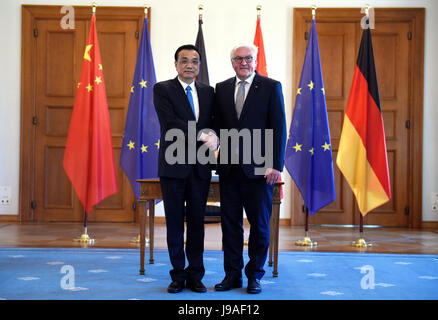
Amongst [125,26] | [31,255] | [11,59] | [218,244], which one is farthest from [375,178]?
[11,59]

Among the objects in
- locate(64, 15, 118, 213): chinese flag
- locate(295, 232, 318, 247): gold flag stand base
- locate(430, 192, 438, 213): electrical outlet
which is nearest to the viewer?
locate(295, 232, 318, 247): gold flag stand base

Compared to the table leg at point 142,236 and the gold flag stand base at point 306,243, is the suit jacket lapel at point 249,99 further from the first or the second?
the gold flag stand base at point 306,243

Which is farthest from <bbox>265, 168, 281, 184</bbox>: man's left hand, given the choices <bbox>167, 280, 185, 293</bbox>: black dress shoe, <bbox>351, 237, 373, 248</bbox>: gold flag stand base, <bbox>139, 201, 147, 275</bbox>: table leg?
<bbox>351, 237, 373, 248</bbox>: gold flag stand base

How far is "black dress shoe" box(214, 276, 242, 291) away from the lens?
10.1 ft

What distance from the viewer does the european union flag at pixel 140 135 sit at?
5.25m

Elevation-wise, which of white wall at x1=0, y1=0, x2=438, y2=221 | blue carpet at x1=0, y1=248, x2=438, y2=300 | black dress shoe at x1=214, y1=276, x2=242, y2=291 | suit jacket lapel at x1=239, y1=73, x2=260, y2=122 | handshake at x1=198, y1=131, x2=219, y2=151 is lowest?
blue carpet at x1=0, y1=248, x2=438, y2=300

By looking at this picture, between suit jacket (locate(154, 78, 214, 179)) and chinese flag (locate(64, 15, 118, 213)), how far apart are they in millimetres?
2287

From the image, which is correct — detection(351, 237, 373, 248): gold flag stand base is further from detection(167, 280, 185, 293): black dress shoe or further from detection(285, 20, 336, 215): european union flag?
detection(167, 280, 185, 293): black dress shoe

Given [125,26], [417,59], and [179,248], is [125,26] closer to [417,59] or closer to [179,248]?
[417,59]

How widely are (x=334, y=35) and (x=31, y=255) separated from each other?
470cm

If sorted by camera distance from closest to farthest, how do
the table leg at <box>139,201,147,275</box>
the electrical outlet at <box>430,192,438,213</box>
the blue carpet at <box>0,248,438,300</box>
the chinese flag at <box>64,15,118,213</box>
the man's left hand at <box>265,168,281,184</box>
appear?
the blue carpet at <box>0,248,438,300</box> < the man's left hand at <box>265,168,281,184</box> < the table leg at <box>139,201,147,275</box> < the chinese flag at <box>64,15,118,213</box> < the electrical outlet at <box>430,192,438,213</box>

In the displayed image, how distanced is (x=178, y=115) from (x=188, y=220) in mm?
658

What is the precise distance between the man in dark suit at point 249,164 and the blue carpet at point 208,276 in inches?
8.7

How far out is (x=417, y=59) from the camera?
6.61 meters
